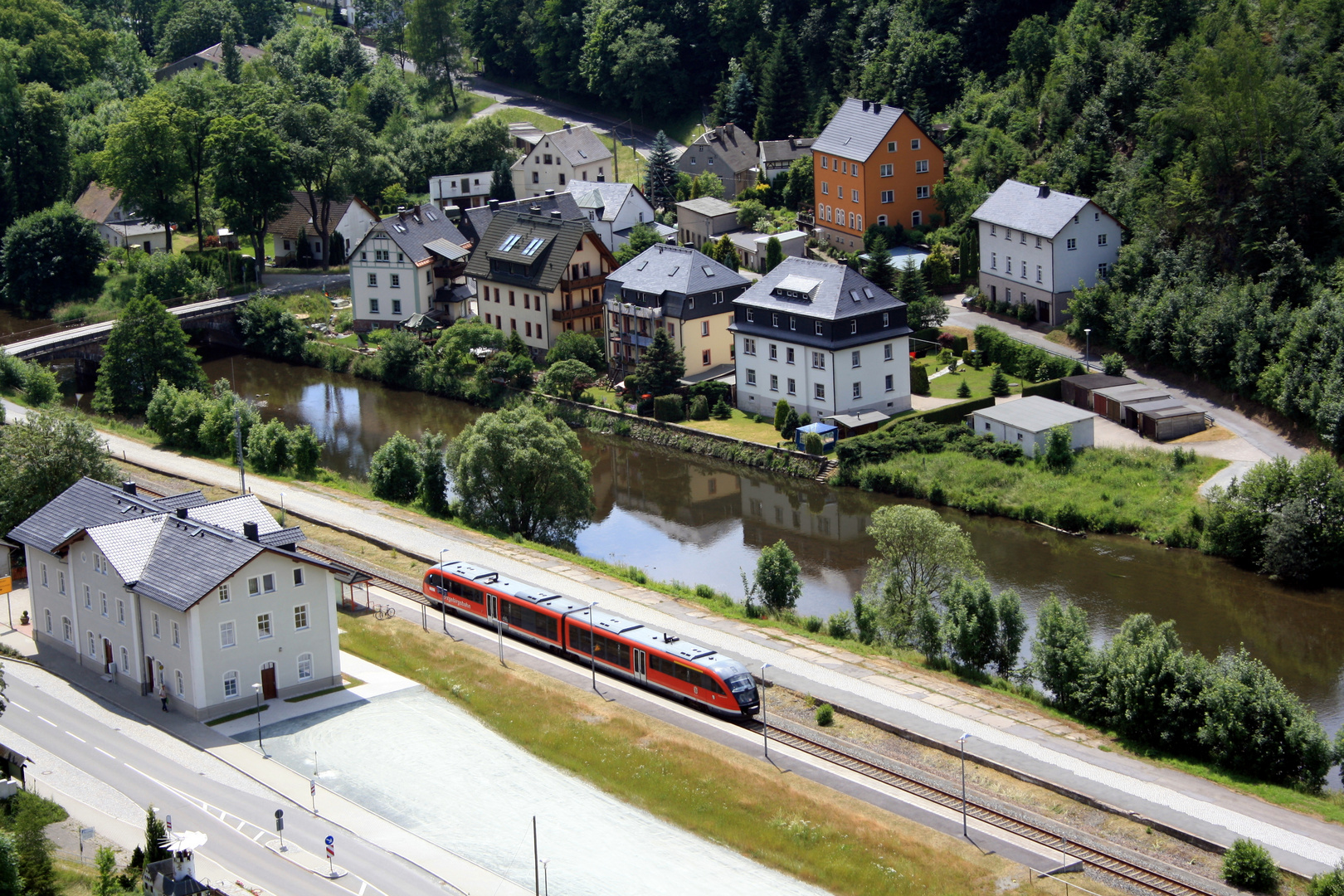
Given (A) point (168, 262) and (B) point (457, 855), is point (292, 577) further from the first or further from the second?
(A) point (168, 262)

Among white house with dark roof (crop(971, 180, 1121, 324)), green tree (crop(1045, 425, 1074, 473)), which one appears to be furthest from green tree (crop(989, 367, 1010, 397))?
white house with dark roof (crop(971, 180, 1121, 324))

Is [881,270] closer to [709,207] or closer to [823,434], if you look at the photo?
[823,434]

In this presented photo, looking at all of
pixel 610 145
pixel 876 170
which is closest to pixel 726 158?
pixel 876 170

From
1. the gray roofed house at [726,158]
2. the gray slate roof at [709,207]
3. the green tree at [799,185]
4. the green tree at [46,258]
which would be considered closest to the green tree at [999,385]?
the gray slate roof at [709,207]

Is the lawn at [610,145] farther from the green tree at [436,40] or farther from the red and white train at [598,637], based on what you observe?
the red and white train at [598,637]

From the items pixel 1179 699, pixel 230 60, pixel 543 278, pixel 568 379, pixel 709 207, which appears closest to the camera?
pixel 1179 699

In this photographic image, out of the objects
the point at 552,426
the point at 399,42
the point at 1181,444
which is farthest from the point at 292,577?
the point at 399,42
